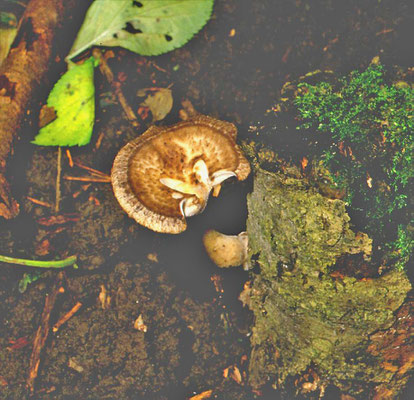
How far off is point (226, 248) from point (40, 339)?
5.90 ft

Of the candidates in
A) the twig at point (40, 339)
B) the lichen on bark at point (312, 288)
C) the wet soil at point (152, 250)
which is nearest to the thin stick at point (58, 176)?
the wet soil at point (152, 250)

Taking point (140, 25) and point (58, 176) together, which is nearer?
point (140, 25)

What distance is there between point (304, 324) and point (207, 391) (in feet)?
3.84

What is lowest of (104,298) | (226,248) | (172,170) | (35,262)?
(104,298)

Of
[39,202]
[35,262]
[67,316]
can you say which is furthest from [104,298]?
[39,202]

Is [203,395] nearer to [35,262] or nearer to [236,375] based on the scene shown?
[236,375]

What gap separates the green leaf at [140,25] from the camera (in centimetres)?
295

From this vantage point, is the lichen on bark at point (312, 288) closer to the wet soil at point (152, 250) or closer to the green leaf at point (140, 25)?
the wet soil at point (152, 250)

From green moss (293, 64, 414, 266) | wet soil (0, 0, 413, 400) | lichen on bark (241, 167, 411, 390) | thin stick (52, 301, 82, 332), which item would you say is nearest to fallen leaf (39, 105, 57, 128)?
wet soil (0, 0, 413, 400)

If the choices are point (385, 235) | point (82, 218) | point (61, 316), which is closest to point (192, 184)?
point (82, 218)

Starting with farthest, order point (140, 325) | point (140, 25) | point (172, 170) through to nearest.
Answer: point (140, 325), point (140, 25), point (172, 170)

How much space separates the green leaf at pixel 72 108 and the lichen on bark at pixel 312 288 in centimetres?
153

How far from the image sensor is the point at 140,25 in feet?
9.84

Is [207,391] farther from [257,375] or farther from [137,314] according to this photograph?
[137,314]
